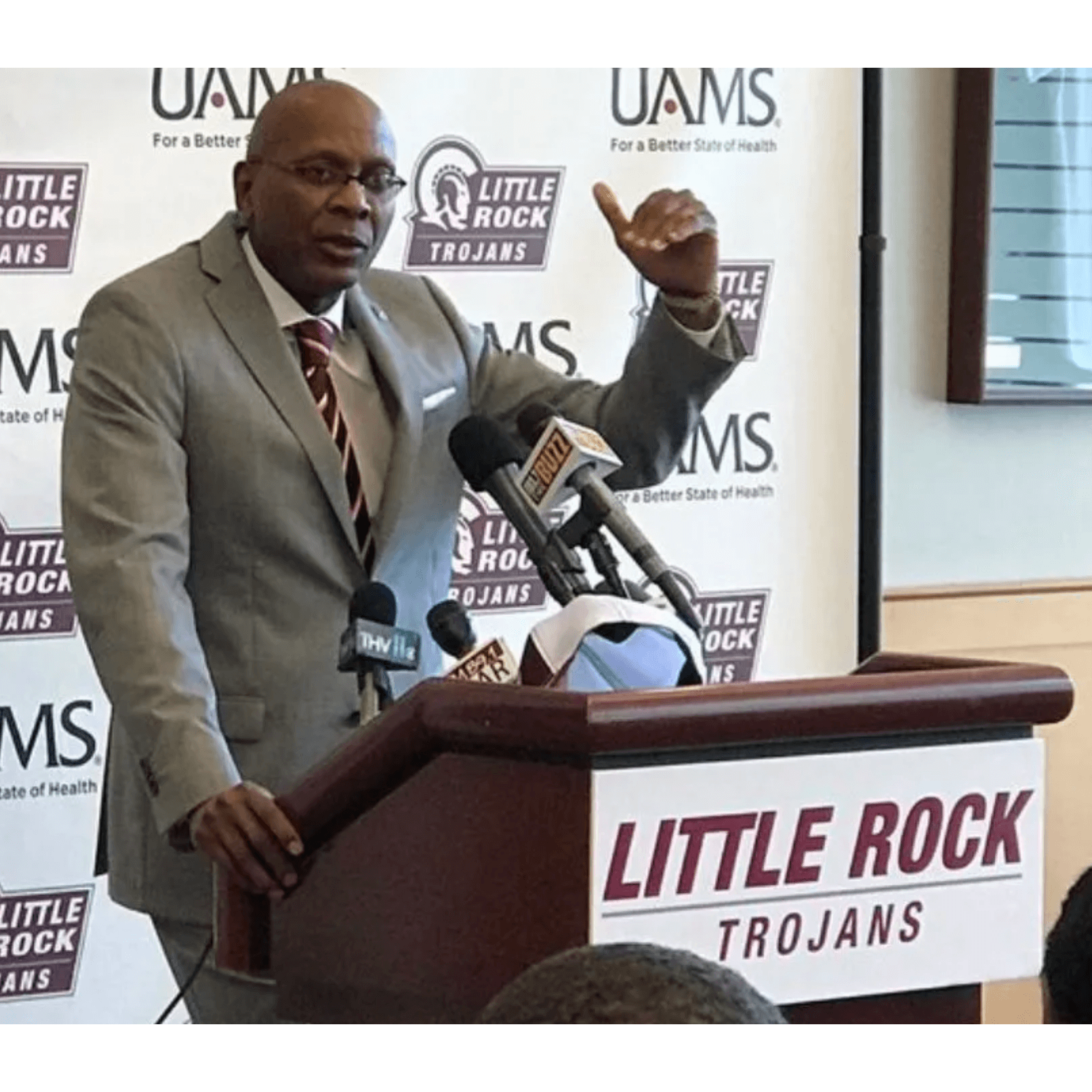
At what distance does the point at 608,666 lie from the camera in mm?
1549

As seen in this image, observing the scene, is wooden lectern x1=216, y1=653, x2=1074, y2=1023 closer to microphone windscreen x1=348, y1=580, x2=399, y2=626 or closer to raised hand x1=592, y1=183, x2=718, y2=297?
microphone windscreen x1=348, y1=580, x2=399, y2=626

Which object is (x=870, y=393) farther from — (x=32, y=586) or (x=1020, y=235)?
(x=32, y=586)

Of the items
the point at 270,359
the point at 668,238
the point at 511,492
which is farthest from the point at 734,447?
the point at 511,492

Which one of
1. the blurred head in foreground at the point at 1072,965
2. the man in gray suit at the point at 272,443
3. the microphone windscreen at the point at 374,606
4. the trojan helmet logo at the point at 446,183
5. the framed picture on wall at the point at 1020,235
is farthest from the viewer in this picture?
the framed picture on wall at the point at 1020,235

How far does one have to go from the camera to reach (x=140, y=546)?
1.97 m

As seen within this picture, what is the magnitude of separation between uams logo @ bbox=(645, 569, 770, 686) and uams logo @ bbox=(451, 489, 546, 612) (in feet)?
0.90

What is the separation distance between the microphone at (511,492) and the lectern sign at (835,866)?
0.29m

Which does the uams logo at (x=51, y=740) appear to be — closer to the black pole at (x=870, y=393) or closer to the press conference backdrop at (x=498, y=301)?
the press conference backdrop at (x=498, y=301)

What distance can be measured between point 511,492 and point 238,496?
0.37 meters

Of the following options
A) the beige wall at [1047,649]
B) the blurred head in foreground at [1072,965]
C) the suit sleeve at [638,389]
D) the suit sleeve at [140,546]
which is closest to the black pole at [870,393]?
the beige wall at [1047,649]

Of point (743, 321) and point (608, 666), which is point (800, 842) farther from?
point (743, 321)

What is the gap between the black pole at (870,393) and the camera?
3713mm

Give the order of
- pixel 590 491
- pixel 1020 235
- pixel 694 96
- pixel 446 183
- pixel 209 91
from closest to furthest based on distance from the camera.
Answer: pixel 590 491
pixel 209 91
pixel 446 183
pixel 694 96
pixel 1020 235

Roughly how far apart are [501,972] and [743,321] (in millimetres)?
2330
